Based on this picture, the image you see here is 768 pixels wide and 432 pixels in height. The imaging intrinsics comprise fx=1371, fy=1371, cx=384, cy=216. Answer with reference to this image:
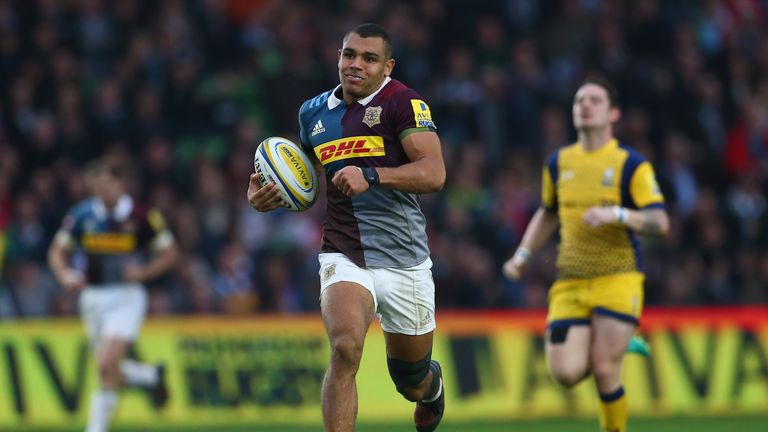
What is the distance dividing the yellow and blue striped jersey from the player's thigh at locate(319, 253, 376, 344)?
2.34m

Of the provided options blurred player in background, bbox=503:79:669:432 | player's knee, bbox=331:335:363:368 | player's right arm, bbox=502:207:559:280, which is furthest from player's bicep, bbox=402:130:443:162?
player's right arm, bbox=502:207:559:280

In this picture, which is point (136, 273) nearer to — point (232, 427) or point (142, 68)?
point (232, 427)

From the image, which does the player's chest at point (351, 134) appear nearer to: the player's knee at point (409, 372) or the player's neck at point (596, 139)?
the player's knee at point (409, 372)

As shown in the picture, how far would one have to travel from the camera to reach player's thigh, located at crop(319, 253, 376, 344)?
7.41 m

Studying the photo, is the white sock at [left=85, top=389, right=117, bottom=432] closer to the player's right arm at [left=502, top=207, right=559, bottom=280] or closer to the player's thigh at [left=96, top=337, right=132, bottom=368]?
the player's thigh at [left=96, top=337, right=132, bottom=368]

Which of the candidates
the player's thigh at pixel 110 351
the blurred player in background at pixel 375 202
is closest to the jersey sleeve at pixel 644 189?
the blurred player in background at pixel 375 202

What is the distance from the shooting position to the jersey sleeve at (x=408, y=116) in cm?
768

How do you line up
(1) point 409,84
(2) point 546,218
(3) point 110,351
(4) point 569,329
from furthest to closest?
(1) point 409,84, (3) point 110,351, (2) point 546,218, (4) point 569,329

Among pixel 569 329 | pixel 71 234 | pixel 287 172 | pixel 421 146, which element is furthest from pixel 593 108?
pixel 71 234

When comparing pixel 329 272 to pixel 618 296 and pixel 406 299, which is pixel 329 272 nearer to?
pixel 406 299

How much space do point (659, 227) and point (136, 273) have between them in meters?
5.35

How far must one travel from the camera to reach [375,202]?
25.9 feet

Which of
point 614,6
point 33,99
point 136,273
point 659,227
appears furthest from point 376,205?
point 614,6

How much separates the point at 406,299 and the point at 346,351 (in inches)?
28.9
